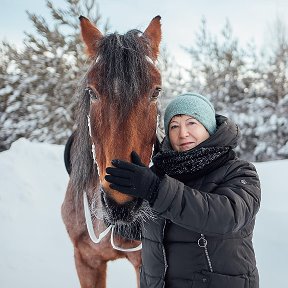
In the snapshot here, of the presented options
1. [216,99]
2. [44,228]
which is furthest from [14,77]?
[44,228]

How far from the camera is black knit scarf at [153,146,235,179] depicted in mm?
1747

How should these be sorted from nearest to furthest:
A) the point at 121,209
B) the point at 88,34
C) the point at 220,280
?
the point at 121,209 → the point at 220,280 → the point at 88,34

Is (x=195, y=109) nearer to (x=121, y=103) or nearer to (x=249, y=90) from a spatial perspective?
(x=121, y=103)

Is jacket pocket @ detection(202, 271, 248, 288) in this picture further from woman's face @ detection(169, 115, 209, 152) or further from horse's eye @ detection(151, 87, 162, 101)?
horse's eye @ detection(151, 87, 162, 101)

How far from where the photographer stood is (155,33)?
230 cm

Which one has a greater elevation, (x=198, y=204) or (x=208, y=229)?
(x=198, y=204)

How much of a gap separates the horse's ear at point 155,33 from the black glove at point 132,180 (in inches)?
40.6

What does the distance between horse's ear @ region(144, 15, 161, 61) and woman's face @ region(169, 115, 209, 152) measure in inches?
21.0

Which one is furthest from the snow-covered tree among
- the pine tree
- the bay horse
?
the bay horse

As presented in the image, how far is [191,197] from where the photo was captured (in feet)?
4.91

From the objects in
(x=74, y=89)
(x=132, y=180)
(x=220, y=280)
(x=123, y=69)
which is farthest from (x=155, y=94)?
(x=74, y=89)

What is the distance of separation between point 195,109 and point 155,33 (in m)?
0.69

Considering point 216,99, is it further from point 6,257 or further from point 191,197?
point 191,197

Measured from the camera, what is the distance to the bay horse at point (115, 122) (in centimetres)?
160
